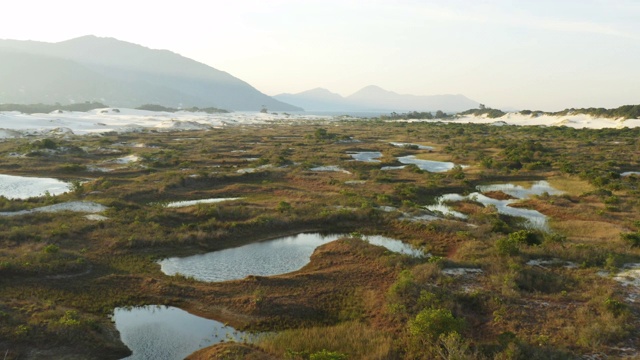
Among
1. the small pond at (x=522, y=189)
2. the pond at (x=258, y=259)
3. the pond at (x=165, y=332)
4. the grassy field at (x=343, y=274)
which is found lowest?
the pond at (x=165, y=332)

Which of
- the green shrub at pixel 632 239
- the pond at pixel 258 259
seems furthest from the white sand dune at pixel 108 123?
the green shrub at pixel 632 239

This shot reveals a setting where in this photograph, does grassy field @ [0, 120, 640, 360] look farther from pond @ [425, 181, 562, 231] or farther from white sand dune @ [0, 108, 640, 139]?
white sand dune @ [0, 108, 640, 139]

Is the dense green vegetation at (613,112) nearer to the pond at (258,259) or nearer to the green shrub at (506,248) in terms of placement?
the green shrub at (506,248)

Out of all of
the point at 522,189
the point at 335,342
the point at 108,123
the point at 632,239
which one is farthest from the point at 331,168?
the point at 108,123

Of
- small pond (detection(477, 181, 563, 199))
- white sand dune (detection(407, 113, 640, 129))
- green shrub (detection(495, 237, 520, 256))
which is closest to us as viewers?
green shrub (detection(495, 237, 520, 256))

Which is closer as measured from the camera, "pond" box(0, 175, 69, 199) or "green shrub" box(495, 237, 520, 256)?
"green shrub" box(495, 237, 520, 256)

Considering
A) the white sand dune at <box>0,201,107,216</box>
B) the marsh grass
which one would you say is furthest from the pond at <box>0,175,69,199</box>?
the marsh grass

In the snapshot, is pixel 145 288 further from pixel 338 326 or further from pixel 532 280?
pixel 532 280
